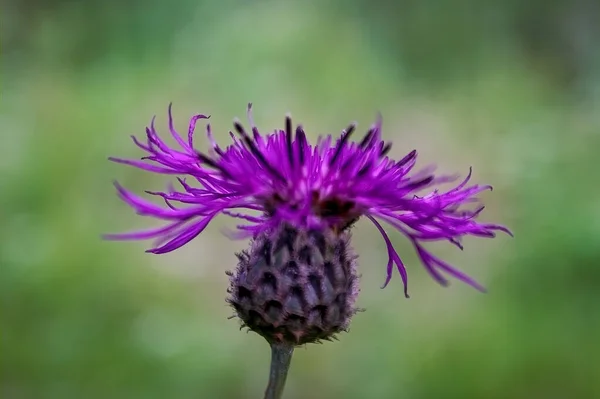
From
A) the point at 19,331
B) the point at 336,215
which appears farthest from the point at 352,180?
the point at 19,331

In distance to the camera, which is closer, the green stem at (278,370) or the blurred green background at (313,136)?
the green stem at (278,370)

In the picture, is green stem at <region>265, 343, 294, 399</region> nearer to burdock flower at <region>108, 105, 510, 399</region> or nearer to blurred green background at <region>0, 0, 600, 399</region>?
burdock flower at <region>108, 105, 510, 399</region>

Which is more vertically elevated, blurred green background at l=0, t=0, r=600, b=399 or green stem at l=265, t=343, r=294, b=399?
blurred green background at l=0, t=0, r=600, b=399

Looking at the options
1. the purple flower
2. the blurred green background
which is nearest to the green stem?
the purple flower

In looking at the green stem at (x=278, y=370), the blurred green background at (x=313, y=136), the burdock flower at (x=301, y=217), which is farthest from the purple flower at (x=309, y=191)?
the blurred green background at (x=313, y=136)

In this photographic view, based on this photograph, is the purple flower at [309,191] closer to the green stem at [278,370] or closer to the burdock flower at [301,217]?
the burdock flower at [301,217]

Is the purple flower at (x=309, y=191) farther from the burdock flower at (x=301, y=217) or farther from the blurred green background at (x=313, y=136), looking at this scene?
the blurred green background at (x=313, y=136)

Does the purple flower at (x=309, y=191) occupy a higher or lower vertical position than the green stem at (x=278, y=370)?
higher
